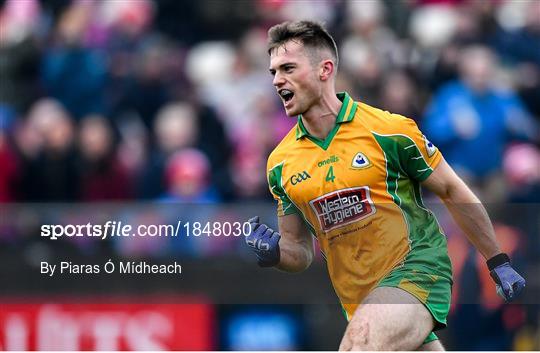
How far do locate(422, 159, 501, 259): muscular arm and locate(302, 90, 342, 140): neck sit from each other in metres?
0.63

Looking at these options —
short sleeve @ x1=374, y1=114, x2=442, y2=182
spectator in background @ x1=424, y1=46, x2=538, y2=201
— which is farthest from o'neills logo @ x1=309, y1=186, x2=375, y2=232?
spectator in background @ x1=424, y1=46, x2=538, y2=201

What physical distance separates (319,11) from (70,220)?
16.5ft

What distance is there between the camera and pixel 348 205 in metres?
7.61

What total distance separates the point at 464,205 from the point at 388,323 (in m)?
0.88

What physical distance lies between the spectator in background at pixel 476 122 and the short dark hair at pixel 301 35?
469 cm

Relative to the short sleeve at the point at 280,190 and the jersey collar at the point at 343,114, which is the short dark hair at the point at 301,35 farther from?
the short sleeve at the point at 280,190

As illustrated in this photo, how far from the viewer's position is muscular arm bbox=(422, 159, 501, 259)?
759cm

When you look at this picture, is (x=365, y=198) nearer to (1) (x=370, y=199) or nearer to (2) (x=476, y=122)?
(1) (x=370, y=199)

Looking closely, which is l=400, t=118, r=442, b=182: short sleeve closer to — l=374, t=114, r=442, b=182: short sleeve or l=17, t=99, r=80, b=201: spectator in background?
l=374, t=114, r=442, b=182: short sleeve

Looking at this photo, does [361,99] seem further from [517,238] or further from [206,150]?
[517,238]

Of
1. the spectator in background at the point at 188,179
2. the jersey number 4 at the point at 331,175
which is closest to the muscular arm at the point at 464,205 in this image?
the jersey number 4 at the point at 331,175

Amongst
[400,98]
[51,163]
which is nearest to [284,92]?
[400,98]

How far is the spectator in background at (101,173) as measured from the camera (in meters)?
12.7

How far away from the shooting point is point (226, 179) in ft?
41.1
